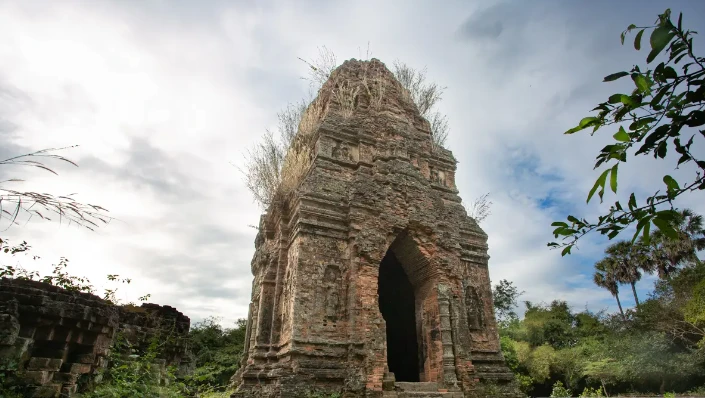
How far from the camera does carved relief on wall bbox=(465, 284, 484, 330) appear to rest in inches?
438

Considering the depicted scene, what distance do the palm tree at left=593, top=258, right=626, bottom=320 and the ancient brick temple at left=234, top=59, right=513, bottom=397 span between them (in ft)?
87.5

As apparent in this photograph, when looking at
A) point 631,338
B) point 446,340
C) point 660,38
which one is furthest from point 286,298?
point 631,338

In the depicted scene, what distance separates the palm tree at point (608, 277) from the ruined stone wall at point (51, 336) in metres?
37.2

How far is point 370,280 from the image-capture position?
9727 mm

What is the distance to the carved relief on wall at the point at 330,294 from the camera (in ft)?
30.6

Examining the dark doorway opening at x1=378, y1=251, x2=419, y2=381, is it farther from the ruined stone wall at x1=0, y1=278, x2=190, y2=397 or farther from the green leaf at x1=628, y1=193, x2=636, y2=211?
the green leaf at x1=628, y1=193, x2=636, y2=211

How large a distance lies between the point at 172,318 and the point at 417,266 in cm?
625

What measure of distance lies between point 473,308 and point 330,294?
14.4ft

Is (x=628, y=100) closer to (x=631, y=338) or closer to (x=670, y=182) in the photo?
(x=670, y=182)

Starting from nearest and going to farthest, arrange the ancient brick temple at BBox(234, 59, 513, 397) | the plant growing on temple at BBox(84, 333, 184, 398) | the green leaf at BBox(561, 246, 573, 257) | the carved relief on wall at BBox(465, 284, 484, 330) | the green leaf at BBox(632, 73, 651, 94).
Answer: the green leaf at BBox(632, 73, 651, 94) < the green leaf at BBox(561, 246, 573, 257) < the plant growing on temple at BBox(84, 333, 184, 398) < the ancient brick temple at BBox(234, 59, 513, 397) < the carved relief on wall at BBox(465, 284, 484, 330)

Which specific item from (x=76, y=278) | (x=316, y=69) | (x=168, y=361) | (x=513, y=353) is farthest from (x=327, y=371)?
(x=513, y=353)

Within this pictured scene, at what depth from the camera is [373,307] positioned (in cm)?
939

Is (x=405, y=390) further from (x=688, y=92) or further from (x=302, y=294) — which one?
(x=688, y=92)

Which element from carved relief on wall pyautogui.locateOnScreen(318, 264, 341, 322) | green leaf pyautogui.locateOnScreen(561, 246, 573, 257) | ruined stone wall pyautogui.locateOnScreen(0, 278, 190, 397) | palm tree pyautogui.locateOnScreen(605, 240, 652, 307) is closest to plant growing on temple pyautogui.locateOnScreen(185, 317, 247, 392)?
carved relief on wall pyautogui.locateOnScreen(318, 264, 341, 322)
